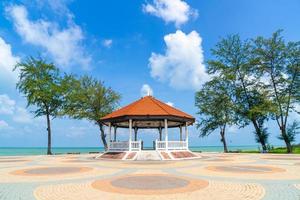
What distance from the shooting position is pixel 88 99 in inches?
1443

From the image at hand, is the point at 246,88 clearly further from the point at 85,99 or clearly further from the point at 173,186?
the point at 173,186

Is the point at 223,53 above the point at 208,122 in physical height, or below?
above

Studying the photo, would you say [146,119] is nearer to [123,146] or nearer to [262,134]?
[123,146]

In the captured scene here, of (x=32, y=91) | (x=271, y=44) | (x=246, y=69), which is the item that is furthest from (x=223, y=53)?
(x=32, y=91)

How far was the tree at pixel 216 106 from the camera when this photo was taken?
37.6m

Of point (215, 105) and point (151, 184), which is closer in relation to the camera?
point (151, 184)

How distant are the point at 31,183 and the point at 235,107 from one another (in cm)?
3288

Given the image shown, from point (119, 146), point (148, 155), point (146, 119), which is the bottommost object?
point (148, 155)

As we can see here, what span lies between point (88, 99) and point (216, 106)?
18.7m

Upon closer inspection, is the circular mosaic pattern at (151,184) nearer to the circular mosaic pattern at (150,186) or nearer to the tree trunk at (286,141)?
the circular mosaic pattern at (150,186)

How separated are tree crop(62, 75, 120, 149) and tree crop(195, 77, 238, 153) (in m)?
12.9

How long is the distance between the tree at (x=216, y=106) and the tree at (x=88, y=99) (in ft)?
42.4

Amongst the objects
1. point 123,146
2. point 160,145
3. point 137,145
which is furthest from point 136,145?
point 160,145

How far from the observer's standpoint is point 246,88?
37875 mm
